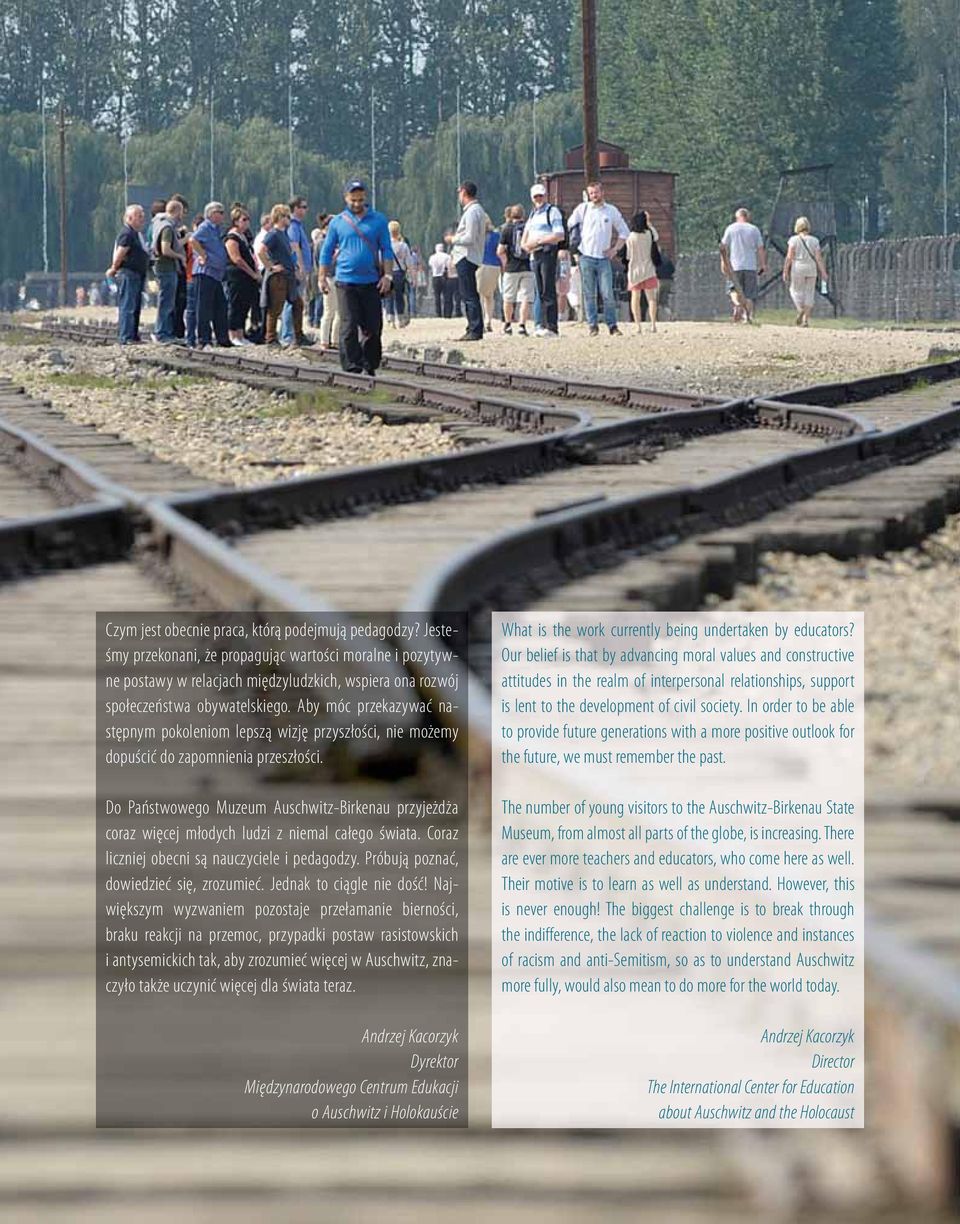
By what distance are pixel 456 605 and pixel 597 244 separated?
74.1ft

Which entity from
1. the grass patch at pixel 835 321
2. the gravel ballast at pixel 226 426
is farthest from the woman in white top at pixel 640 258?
the grass patch at pixel 835 321

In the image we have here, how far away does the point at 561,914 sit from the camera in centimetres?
327

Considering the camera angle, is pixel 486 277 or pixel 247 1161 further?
pixel 486 277

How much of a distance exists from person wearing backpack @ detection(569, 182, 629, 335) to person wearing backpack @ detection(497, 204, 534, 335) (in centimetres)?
101

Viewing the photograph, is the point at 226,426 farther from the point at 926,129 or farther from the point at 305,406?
the point at 926,129

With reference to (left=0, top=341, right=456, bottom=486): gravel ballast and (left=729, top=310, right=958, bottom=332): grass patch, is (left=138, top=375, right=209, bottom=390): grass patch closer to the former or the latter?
(left=0, top=341, right=456, bottom=486): gravel ballast

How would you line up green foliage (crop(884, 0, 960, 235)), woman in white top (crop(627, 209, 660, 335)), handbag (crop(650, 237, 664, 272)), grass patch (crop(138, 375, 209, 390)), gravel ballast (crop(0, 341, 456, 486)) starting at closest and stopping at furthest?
gravel ballast (crop(0, 341, 456, 486))
grass patch (crop(138, 375, 209, 390))
woman in white top (crop(627, 209, 660, 335))
handbag (crop(650, 237, 664, 272))
green foliage (crop(884, 0, 960, 235))

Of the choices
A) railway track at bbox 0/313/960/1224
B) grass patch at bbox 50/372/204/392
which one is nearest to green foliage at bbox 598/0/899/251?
grass patch at bbox 50/372/204/392

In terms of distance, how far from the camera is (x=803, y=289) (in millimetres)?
34500

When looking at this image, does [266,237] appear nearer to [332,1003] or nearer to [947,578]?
[947,578]

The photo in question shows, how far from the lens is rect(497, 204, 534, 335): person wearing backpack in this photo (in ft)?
102

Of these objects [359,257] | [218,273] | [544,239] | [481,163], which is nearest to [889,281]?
[544,239]

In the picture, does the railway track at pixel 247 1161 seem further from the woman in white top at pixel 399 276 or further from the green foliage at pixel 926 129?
the green foliage at pixel 926 129

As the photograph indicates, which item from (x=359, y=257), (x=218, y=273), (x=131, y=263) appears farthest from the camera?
(x=218, y=273)
